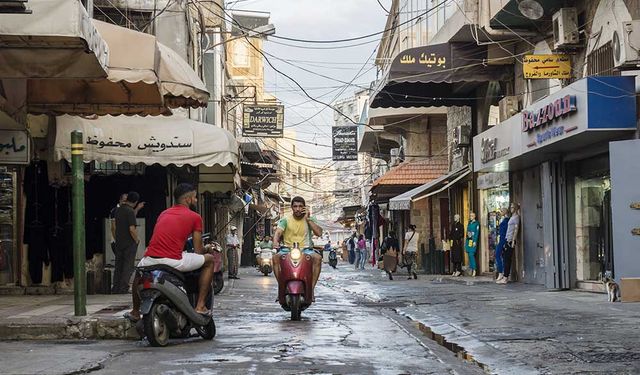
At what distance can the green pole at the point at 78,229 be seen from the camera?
33.9 ft

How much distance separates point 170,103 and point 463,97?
1486 cm

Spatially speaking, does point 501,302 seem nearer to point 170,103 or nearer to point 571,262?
point 571,262

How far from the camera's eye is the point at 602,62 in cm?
1708

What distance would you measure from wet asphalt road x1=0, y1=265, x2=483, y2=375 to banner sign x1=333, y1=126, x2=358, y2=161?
36.3 m

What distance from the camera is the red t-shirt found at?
9.43 metres

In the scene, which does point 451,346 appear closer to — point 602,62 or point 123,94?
point 123,94

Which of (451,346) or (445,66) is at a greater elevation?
(445,66)

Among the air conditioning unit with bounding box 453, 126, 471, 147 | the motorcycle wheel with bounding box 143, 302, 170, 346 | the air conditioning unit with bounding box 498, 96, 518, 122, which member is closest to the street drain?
the motorcycle wheel with bounding box 143, 302, 170, 346

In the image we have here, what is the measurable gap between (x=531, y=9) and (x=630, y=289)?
6.75 metres

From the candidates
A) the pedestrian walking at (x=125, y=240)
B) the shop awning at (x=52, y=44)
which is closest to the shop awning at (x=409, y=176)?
the pedestrian walking at (x=125, y=240)

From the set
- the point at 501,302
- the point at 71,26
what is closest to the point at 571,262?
the point at 501,302

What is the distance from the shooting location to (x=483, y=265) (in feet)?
88.7

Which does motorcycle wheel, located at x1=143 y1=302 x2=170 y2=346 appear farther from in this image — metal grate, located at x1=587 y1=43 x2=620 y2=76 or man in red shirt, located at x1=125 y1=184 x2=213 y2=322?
metal grate, located at x1=587 y1=43 x2=620 y2=76

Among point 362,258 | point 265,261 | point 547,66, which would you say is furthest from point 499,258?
point 362,258
